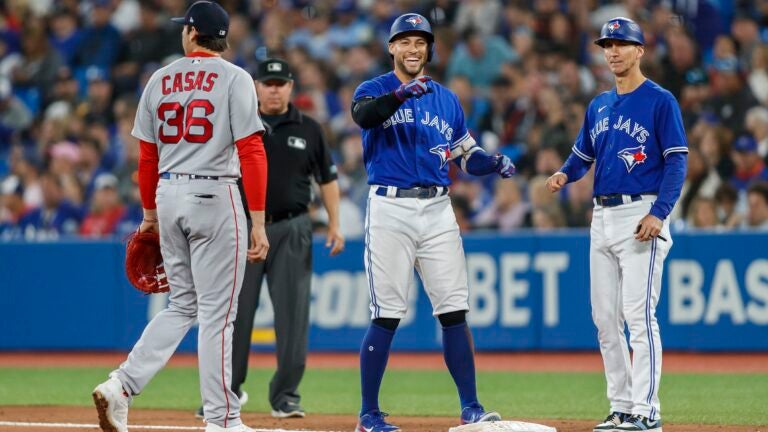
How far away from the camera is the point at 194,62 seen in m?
6.33

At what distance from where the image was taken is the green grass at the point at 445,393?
809 cm

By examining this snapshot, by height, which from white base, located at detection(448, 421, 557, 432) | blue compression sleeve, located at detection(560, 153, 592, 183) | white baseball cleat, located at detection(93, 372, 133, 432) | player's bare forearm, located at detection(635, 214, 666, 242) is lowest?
white base, located at detection(448, 421, 557, 432)

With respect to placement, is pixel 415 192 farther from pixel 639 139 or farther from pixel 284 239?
pixel 284 239

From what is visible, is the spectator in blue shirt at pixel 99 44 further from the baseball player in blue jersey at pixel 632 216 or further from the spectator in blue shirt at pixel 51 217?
the baseball player in blue jersey at pixel 632 216

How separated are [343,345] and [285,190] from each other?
4743mm

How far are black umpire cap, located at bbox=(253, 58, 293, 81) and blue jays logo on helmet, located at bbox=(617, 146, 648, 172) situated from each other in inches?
106

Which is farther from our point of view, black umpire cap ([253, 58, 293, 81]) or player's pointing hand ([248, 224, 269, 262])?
black umpire cap ([253, 58, 293, 81])

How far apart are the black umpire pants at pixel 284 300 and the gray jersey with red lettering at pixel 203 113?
1.98 metres

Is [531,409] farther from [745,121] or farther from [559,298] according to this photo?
[745,121]

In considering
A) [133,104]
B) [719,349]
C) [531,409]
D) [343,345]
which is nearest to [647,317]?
[531,409]

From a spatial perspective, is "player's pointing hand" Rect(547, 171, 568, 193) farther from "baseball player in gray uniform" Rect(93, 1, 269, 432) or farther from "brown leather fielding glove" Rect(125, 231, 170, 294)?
"brown leather fielding glove" Rect(125, 231, 170, 294)

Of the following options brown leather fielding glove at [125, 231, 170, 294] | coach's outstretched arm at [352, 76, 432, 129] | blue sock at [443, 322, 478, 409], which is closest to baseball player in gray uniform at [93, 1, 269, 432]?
brown leather fielding glove at [125, 231, 170, 294]

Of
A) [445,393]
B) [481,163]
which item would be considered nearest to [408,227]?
[481,163]

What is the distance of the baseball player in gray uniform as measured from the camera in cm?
625
